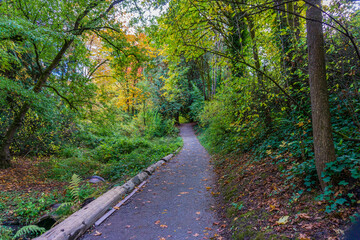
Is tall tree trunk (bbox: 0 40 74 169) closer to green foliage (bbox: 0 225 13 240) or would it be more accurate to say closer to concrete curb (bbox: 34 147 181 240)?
green foliage (bbox: 0 225 13 240)

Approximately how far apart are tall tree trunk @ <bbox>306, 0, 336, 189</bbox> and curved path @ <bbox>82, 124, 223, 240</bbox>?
2.18 metres

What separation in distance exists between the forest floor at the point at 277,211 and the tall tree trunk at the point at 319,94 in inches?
19.0

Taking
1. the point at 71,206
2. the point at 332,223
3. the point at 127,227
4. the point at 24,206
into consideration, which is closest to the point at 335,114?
the point at 332,223

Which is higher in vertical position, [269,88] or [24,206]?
[269,88]

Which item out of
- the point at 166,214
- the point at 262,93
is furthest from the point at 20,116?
the point at 262,93

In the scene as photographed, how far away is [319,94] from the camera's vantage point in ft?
8.72

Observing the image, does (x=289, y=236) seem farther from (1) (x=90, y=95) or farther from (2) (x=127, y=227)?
(1) (x=90, y=95)

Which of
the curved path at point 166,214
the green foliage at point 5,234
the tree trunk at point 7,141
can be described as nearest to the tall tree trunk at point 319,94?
the curved path at point 166,214

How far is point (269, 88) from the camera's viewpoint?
4.92 metres

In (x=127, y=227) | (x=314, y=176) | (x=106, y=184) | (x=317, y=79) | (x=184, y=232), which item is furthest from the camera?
(x=106, y=184)

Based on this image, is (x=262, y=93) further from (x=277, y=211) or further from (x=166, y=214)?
(x=166, y=214)

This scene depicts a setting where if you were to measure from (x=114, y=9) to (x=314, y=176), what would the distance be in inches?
351

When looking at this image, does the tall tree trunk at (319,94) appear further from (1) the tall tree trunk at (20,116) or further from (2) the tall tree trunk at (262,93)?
(1) the tall tree trunk at (20,116)

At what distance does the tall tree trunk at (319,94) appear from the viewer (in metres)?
2.63
